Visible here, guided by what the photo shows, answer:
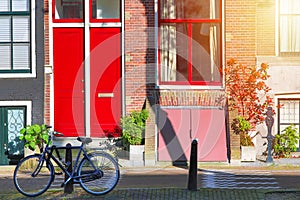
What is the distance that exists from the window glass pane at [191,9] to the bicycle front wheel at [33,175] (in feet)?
18.8

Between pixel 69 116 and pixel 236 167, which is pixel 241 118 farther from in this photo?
pixel 69 116

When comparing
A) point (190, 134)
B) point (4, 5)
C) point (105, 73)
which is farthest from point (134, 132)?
point (4, 5)

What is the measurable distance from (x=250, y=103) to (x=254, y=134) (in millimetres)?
705

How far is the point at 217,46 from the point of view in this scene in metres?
14.5

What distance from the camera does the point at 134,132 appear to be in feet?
44.0

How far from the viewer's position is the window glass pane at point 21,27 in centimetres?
1413

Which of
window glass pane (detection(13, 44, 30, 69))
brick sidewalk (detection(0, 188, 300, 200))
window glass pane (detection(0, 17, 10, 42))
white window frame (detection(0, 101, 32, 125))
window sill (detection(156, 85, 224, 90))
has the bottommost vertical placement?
brick sidewalk (detection(0, 188, 300, 200))

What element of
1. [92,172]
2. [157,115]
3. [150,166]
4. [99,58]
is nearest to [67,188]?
[92,172]

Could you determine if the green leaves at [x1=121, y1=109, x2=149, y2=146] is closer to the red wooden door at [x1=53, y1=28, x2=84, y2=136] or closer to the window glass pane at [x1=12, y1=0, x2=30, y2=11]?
the red wooden door at [x1=53, y1=28, x2=84, y2=136]

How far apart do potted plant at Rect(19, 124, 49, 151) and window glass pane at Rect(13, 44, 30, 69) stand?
5.21 ft

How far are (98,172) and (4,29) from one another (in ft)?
18.6

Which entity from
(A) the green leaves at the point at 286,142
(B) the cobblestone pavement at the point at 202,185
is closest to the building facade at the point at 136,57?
(A) the green leaves at the point at 286,142

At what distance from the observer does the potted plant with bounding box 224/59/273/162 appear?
1371cm

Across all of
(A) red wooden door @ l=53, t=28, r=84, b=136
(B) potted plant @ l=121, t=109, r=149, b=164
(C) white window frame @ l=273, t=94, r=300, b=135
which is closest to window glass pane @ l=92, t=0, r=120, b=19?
(A) red wooden door @ l=53, t=28, r=84, b=136
